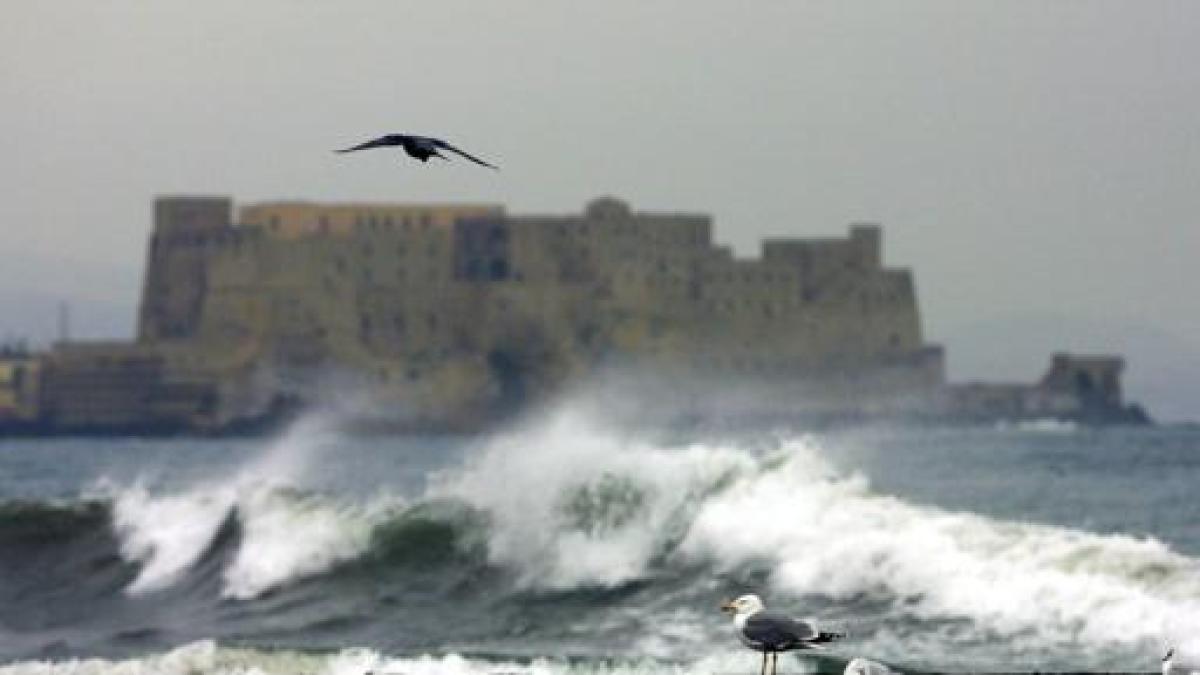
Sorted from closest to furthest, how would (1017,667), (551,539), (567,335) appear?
(1017,667) → (551,539) → (567,335)

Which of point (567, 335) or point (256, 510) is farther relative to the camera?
point (567, 335)

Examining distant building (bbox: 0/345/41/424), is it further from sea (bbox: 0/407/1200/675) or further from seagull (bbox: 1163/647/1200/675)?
seagull (bbox: 1163/647/1200/675)

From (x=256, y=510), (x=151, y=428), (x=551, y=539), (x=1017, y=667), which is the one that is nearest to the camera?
(x=1017, y=667)

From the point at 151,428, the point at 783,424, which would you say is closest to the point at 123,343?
the point at 151,428

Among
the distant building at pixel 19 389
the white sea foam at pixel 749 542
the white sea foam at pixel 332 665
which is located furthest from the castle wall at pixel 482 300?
the white sea foam at pixel 332 665

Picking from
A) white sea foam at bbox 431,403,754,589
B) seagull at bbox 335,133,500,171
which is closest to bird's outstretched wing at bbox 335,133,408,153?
seagull at bbox 335,133,500,171

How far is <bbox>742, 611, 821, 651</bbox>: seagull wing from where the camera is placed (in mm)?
12969

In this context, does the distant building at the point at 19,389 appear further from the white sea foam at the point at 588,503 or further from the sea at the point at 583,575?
the white sea foam at the point at 588,503

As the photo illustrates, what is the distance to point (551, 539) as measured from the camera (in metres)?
25.8

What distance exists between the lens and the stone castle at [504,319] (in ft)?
423

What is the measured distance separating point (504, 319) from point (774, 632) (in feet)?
384

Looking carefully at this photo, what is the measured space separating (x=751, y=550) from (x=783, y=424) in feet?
348

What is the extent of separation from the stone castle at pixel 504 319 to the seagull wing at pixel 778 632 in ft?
370

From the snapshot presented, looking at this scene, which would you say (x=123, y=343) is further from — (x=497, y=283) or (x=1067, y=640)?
(x=1067, y=640)
